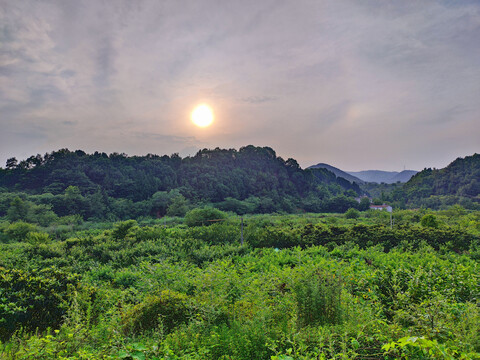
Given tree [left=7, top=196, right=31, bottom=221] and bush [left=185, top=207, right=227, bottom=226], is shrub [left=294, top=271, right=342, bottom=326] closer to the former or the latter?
bush [left=185, top=207, right=227, bottom=226]

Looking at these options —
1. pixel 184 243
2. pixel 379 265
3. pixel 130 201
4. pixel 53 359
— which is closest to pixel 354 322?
pixel 53 359

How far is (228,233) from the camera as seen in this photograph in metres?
13.4

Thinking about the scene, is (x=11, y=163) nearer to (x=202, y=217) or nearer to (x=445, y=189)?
(x=202, y=217)

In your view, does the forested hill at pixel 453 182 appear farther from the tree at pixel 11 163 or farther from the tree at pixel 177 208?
the tree at pixel 11 163

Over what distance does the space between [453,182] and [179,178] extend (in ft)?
186

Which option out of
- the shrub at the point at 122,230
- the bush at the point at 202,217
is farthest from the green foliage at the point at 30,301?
the bush at the point at 202,217

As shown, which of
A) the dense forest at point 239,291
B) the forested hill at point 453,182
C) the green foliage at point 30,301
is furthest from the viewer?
the forested hill at point 453,182

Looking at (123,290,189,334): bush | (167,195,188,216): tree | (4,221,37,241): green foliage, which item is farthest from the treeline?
(4,221,37,241): green foliage

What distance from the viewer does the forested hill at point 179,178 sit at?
1351 inches

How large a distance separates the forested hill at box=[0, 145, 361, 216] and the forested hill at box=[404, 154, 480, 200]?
2048cm

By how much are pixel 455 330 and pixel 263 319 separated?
6.60 feet

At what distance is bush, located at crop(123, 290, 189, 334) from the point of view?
3631mm

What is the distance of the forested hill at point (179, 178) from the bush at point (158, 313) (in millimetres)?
32872

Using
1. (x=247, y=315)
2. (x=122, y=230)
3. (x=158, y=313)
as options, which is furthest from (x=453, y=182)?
(x=158, y=313)
